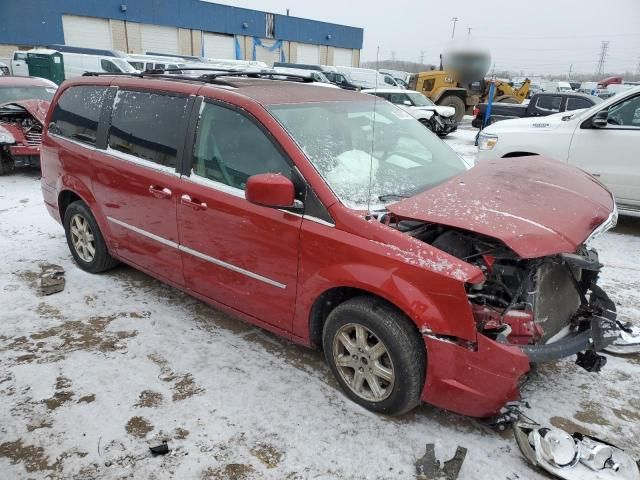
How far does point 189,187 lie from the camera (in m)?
3.27

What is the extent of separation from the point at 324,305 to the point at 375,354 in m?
0.43

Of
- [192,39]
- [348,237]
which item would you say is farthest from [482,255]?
[192,39]

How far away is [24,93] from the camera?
8891 mm

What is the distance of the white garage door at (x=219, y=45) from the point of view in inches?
1459

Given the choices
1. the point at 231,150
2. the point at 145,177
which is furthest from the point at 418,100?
the point at 231,150

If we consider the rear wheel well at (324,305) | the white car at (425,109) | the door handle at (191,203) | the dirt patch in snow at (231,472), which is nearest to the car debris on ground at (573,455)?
the rear wheel well at (324,305)

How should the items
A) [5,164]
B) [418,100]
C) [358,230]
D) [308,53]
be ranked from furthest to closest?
[308,53] → [418,100] → [5,164] → [358,230]

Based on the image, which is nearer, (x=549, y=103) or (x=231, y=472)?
(x=231, y=472)

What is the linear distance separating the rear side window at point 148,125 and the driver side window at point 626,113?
Answer: 17.1ft

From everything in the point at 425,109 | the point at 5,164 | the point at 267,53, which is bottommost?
the point at 5,164

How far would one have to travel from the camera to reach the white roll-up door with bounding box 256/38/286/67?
40463 millimetres

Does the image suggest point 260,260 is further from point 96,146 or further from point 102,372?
point 96,146

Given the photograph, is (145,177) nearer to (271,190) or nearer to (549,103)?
(271,190)

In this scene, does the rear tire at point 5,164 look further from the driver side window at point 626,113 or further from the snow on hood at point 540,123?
the driver side window at point 626,113
